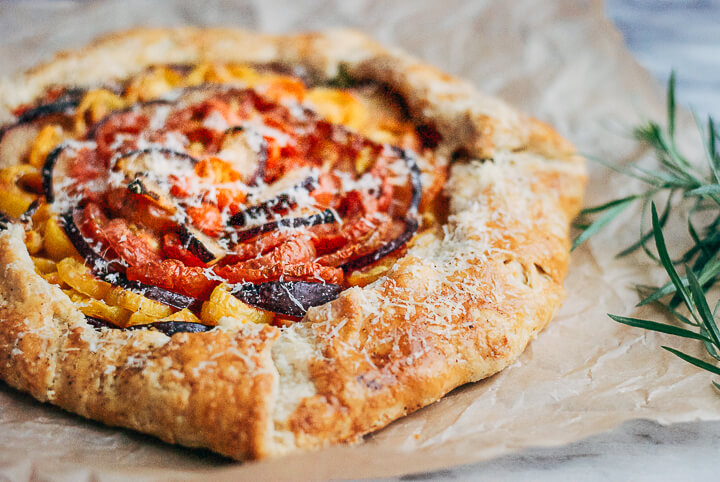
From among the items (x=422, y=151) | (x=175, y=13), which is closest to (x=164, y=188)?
(x=422, y=151)

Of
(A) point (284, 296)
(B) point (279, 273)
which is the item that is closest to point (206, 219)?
(B) point (279, 273)

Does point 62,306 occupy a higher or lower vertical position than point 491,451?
higher

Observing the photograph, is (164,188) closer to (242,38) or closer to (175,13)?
(242,38)

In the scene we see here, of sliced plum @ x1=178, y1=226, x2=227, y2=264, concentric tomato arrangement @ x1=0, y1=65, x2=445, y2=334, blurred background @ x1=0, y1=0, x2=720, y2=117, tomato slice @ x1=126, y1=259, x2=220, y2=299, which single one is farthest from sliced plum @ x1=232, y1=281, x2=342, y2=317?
blurred background @ x1=0, y1=0, x2=720, y2=117

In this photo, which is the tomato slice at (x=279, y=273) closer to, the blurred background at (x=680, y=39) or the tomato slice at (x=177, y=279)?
the tomato slice at (x=177, y=279)

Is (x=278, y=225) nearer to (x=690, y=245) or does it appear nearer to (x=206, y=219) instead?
(x=206, y=219)

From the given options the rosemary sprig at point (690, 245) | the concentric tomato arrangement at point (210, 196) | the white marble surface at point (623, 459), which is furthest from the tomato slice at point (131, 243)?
the rosemary sprig at point (690, 245)
